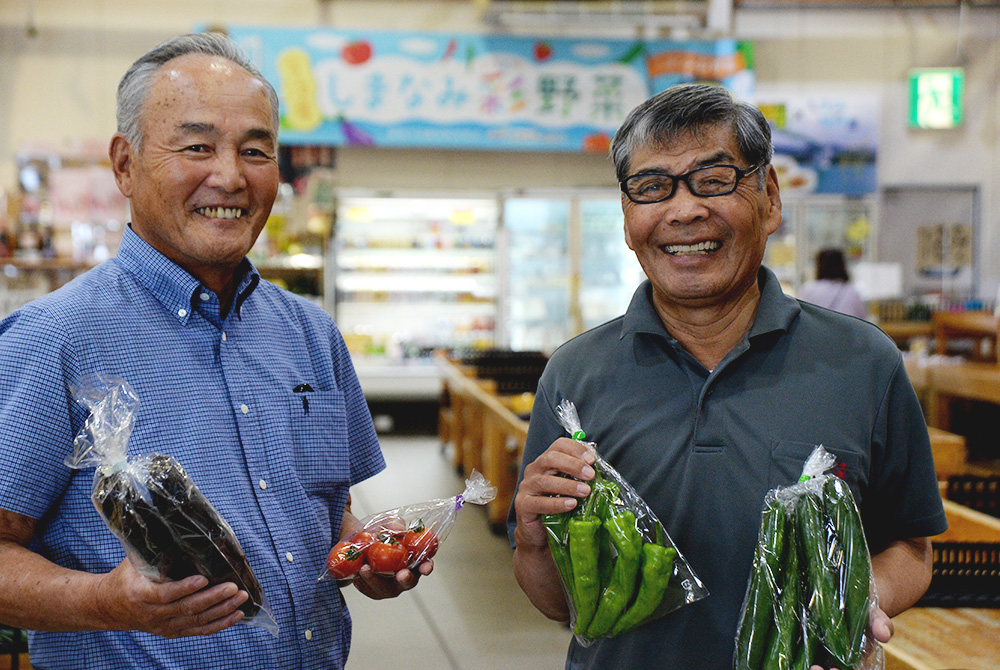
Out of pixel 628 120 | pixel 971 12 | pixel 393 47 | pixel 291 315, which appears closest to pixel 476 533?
pixel 291 315

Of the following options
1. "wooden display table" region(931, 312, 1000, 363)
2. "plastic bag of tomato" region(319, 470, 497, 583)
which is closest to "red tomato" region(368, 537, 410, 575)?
"plastic bag of tomato" region(319, 470, 497, 583)

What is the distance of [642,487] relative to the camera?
56.2 inches

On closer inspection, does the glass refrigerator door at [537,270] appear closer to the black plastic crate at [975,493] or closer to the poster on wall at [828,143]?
the poster on wall at [828,143]

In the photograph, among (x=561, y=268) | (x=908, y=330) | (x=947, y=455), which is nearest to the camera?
(x=947, y=455)

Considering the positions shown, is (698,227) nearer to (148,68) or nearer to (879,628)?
(879,628)

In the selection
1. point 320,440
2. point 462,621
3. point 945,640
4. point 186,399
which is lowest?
point 462,621

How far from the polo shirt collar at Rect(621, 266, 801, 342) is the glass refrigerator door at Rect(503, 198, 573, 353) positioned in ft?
25.1

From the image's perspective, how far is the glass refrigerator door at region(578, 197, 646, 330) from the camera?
30.5 feet

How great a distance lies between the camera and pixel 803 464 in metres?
1.36

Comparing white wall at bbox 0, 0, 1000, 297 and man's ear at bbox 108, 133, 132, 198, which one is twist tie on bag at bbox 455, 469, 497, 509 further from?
white wall at bbox 0, 0, 1000, 297

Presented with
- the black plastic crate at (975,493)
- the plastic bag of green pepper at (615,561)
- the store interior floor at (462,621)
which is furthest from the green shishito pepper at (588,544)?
the store interior floor at (462,621)

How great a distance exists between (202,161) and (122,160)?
0.60 feet

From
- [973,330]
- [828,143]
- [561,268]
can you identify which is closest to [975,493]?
[973,330]

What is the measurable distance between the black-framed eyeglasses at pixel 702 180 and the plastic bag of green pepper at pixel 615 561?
44cm
